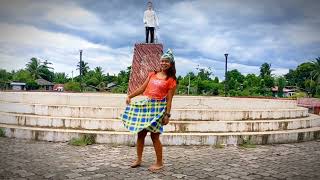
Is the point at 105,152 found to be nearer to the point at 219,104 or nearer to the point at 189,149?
the point at 189,149

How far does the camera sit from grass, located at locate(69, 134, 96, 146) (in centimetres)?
654

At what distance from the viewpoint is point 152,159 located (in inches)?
216

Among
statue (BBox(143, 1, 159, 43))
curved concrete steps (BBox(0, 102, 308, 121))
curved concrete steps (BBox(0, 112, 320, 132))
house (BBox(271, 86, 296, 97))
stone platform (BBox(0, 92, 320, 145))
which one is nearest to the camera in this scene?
stone platform (BBox(0, 92, 320, 145))

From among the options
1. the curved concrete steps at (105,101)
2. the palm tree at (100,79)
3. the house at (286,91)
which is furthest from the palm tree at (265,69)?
the curved concrete steps at (105,101)

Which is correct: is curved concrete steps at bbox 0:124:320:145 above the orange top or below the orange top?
below

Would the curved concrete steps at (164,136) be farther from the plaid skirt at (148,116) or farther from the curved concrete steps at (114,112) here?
the plaid skirt at (148,116)

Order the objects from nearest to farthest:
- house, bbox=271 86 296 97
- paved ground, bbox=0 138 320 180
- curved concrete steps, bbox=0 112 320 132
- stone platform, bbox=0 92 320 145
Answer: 1. paved ground, bbox=0 138 320 180
2. stone platform, bbox=0 92 320 145
3. curved concrete steps, bbox=0 112 320 132
4. house, bbox=271 86 296 97

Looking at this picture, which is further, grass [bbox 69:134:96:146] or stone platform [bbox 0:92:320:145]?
stone platform [bbox 0:92:320:145]

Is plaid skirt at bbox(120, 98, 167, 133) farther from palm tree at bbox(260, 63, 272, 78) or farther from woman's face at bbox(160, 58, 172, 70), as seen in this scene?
palm tree at bbox(260, 63, 272, 78)

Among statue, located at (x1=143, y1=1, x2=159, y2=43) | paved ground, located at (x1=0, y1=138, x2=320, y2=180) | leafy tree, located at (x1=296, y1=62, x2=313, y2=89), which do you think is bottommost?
paved ground, located at (x1=0, y1=138, x2=320, y2=180)

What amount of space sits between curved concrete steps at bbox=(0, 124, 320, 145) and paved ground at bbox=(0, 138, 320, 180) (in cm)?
18

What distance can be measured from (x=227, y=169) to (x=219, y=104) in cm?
495

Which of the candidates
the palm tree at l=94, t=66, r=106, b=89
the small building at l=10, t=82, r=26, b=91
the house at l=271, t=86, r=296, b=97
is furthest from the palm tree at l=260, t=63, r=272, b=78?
the small building at l=10, t=82, r=26, b=91

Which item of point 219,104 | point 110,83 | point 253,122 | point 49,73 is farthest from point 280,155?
point 49,73
